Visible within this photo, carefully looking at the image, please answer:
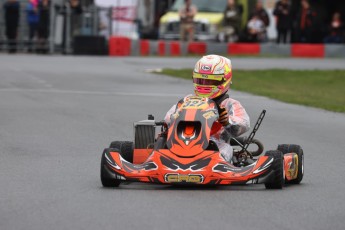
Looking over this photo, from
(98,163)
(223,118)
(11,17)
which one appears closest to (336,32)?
(11,17)

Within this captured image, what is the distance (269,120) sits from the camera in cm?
1617

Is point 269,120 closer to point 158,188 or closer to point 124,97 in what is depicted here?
point 124,97

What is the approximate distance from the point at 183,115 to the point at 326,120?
294 inches

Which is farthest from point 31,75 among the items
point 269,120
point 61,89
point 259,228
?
point 259,228

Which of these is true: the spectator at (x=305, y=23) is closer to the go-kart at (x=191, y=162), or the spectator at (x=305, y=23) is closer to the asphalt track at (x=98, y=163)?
the asphalt track at (x=98, y=163)

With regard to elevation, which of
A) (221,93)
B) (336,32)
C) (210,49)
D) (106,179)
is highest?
(221,93)

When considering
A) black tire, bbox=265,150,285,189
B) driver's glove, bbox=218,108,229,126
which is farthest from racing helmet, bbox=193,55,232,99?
black tire, bbox=265,150,285,189

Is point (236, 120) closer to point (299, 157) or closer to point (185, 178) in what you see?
point (299, 157)

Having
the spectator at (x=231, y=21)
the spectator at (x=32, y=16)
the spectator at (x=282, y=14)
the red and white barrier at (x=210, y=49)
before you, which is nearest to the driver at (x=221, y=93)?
the spectator at (x=32, y=16)

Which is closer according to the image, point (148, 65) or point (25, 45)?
point (148, 65)

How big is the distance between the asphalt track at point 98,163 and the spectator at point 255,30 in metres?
14.6

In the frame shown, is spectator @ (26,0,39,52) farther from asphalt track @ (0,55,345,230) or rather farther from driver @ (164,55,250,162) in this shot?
driver @ (164,55,250,162)

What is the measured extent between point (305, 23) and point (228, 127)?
27.5 metres

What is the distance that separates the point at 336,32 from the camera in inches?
1502
